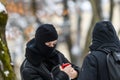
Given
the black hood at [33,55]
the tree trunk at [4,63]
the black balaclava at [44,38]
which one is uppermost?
the black balaclava at [44,38]

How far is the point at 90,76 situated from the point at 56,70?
2.34 ft

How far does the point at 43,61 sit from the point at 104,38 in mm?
994

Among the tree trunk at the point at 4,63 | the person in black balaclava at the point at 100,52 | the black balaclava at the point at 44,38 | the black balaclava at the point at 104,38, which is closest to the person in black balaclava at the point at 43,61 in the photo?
the black balaclava at the point at 44,38

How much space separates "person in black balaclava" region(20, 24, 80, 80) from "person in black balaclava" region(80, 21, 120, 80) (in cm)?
47

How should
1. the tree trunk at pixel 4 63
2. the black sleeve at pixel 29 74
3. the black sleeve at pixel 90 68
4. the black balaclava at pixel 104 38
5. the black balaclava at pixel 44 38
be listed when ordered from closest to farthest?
the black sleeve at pixel 90 68
the black balaclava at pixel 104 38
the black sleeve at pixel 29 74
the black balaclava at pixel 44 38
the tree trunk at pixel 4 63

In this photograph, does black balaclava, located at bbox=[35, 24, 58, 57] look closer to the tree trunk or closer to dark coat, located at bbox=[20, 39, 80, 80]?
dark coat, located at bbox=[20, 39, 80, 80]

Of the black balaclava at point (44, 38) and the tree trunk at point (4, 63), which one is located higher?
the black balaclava at point (44, 38)

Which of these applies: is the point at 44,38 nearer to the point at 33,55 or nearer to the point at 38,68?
the point at 33,55

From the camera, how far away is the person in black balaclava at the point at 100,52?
5879 mm

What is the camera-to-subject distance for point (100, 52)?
5953 millimetres

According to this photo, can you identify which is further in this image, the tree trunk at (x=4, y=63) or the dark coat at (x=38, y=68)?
the tree trunk at (x=4, y=63)

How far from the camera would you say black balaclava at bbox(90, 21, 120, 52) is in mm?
5980

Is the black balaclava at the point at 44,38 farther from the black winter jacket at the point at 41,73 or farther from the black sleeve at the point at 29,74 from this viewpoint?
the black sleeve at the point at 29,74

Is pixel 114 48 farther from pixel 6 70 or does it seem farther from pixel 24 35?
pixel 24 35
